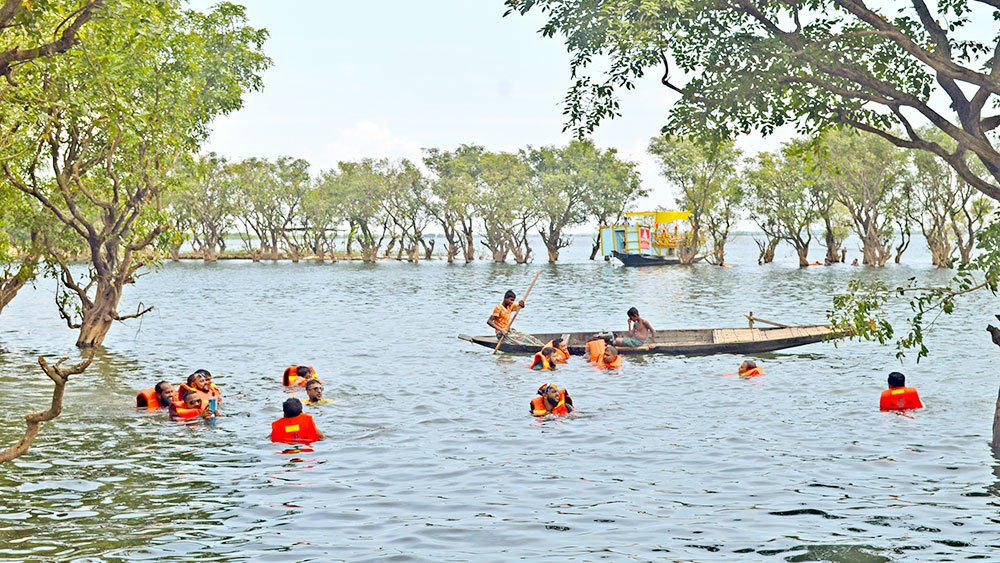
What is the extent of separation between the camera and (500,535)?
411 inches

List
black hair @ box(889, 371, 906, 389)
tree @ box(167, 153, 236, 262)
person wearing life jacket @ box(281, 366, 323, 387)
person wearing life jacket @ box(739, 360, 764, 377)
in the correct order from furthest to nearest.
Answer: tree @ box(167, 153, 236, 262), person wearing life jacket @ box(739, 360, 764, 377), person wearing life jacket @ box(281, 366, 323, 387), black hair @ box(889, 371, 906, 389)

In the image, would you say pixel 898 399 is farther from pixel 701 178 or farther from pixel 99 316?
pixel 701 178

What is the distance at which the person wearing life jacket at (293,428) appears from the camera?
1515cm

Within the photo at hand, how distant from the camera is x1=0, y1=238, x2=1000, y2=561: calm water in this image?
10.2 metres

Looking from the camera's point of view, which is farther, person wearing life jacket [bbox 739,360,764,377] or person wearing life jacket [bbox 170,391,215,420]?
person wearing life jacket [bbox 739,360,764,377]

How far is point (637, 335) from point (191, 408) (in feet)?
44.3

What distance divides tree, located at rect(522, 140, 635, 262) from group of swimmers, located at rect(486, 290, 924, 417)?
66631mm

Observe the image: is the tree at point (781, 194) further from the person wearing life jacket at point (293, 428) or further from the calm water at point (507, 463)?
the person wearing life jacket at point (293, 428)

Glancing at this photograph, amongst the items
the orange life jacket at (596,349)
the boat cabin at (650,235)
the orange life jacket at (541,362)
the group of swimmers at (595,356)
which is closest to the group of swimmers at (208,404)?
the group of swimmers at (595,356)

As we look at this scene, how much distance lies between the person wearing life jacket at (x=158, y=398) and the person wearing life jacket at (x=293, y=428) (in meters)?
4.01

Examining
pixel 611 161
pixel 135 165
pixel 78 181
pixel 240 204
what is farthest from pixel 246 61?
→ pixel 240 204

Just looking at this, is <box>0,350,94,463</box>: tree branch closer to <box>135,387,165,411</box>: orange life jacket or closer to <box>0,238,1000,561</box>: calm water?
<box>0,238,1000,561</box>: calm water

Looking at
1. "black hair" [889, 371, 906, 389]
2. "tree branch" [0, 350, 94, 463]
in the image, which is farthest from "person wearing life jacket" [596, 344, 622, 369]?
"tree branch" [0, 350, 94, 463]

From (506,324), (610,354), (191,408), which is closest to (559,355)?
(610,354)
